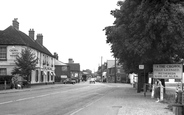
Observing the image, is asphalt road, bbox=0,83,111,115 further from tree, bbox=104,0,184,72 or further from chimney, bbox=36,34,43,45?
chimney, bbox=36,34,43,45

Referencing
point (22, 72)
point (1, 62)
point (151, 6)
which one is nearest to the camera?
point (151, 6)

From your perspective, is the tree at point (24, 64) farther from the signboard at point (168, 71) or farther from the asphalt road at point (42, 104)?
the signboard at point (168, 71)

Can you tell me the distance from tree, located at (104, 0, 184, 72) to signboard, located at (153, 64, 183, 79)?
0.67 m

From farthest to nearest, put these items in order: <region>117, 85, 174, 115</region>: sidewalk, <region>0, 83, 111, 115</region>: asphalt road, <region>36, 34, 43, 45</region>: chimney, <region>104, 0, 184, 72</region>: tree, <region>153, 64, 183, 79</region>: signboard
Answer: <region>36, 34, 43, 45</region>: chimney < <region>153, 64, 183, 79</region>: signboard < <region>104, 0, 184, 72</region>: tree < <region>0, 83, 111, 115</region>: asphalt road < <region>117, 85, 174, 115</region>: sidewalk

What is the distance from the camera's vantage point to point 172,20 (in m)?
17.7

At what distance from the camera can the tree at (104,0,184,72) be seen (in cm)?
1786

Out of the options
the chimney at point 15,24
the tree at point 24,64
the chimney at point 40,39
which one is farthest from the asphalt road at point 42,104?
the chimney at point 40,39

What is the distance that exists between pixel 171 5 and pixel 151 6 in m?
1.48

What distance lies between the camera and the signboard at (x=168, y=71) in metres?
19.3

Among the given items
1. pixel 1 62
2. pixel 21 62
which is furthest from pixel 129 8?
pixel 1 62

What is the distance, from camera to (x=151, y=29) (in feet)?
61.6

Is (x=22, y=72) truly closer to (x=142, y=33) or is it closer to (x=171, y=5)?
(x=142, y=33)

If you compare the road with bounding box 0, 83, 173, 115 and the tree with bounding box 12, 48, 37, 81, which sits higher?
the tree with bounding box 12, 48, 37, 81

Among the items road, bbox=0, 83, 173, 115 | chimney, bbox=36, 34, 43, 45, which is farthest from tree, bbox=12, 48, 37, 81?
chimney, bbox=36, 34, 43, 45
